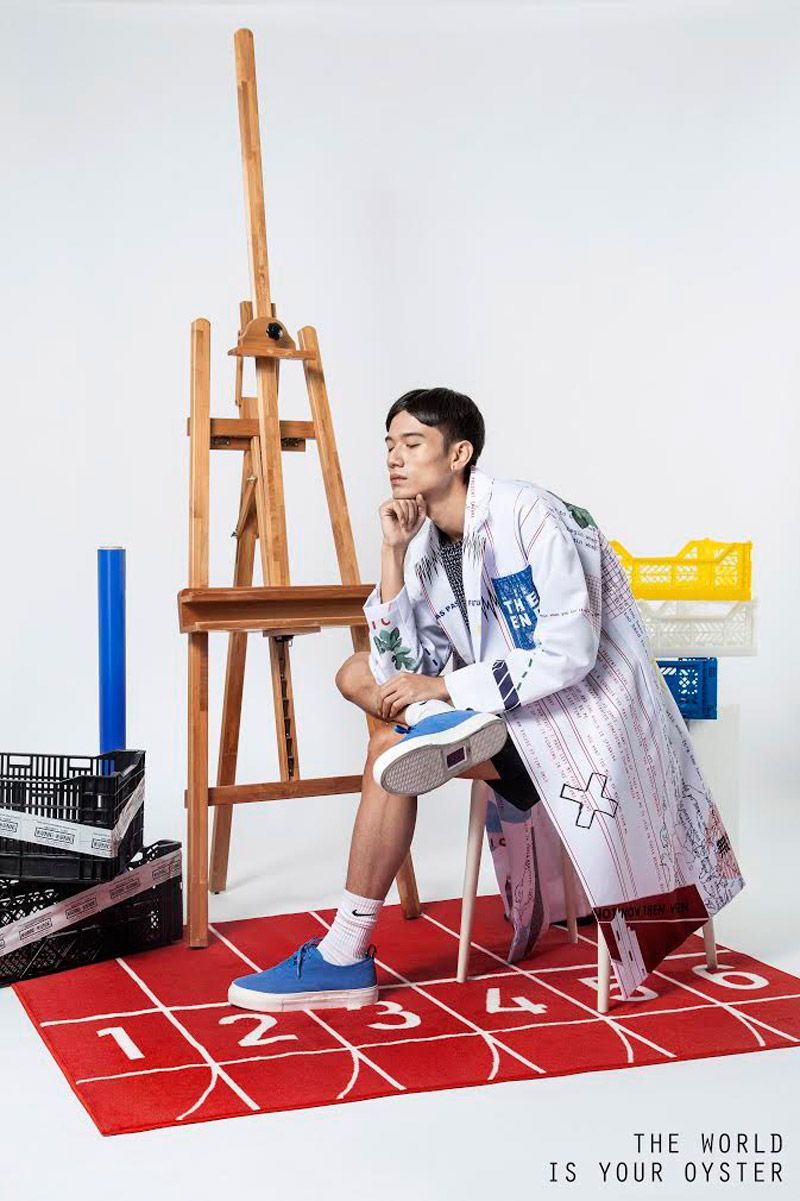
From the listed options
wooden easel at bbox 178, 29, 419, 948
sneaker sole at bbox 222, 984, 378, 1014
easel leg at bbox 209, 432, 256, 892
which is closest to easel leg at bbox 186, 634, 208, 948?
wooden easel at bbox 178, 29, 419, 948

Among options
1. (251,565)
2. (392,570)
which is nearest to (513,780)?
(392,570)

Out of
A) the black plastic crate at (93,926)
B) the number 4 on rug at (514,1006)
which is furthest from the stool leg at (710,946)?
the black plastic crate at (93,926)

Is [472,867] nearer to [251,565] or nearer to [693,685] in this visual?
[693,685]

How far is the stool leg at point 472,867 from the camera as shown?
2.90 m

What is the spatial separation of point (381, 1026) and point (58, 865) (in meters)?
0.80

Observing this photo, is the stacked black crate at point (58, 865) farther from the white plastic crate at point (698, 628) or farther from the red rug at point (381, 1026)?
the white plastic crate at point (698, 628)

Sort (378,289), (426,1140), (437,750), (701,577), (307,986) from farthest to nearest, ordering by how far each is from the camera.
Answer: (378,289), (701,577), (307,986), (437,750), (426,1140)

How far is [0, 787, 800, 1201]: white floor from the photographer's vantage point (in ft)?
6.68

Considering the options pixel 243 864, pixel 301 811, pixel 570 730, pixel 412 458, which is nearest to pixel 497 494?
pixel 412 458

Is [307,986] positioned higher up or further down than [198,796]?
further down

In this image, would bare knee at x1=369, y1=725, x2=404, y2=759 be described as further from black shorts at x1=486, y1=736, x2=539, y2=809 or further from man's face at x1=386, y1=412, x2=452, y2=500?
man's face at x1=386, y1=412, x2=452, y2=500

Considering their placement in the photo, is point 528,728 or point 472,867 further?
point 472,867

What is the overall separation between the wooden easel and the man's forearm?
1.03 ft

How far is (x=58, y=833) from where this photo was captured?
2.98m
